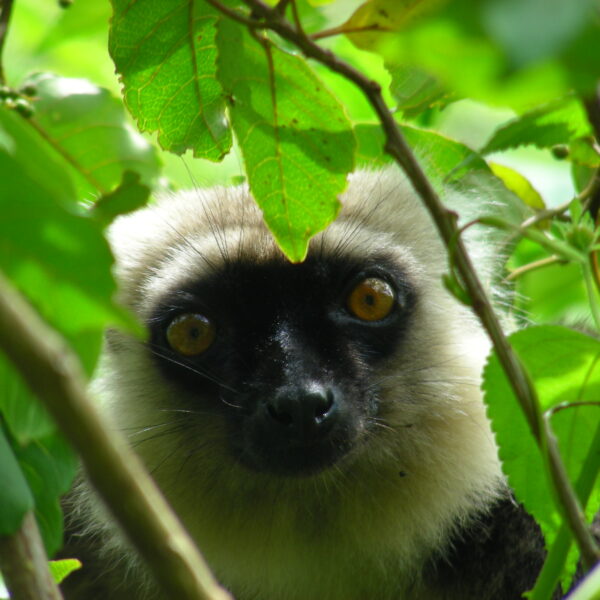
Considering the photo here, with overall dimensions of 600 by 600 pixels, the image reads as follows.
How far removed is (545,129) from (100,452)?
5.10 ft

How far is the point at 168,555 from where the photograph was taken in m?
0.97

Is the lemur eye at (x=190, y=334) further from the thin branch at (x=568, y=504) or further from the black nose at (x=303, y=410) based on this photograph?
the thin branch at (x=568, y=504)

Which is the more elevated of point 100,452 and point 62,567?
point 100,452

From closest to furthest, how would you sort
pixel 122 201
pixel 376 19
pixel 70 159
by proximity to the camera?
pixel 122 201 < pixel 376 19 < pixel 70 159

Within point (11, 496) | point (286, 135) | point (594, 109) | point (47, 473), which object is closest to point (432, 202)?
point (594, 109)

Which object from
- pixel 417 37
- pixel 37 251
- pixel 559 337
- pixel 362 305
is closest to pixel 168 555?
pixel 37 251

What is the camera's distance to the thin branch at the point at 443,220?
5.32 ft

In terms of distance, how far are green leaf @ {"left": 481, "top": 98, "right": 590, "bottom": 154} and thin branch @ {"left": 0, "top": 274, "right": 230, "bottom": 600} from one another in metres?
1.30

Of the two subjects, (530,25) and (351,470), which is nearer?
(530,25)

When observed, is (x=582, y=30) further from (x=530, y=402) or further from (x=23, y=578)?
(x=23, y=578)

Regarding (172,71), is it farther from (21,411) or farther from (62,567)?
(62,567)

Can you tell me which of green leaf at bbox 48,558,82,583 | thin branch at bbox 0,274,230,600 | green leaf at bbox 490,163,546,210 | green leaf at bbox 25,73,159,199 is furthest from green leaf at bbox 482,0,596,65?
green leaf at bbox 25,73,159,199

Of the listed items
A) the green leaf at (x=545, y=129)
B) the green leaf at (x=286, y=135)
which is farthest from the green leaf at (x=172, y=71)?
the green leaf at (x=545, y=129)

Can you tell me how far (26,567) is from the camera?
161cm
